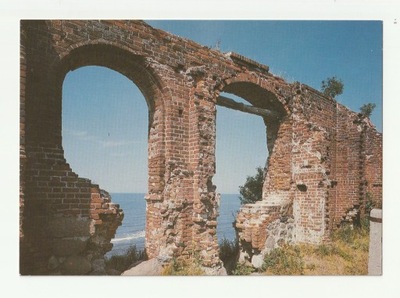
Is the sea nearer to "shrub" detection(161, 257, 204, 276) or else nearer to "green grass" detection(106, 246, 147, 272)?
"green grass" detection(106, 246, 147, 272)

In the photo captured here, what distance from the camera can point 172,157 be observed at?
5.47 meters

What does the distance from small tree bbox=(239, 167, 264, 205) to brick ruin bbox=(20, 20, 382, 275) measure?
3995 mm

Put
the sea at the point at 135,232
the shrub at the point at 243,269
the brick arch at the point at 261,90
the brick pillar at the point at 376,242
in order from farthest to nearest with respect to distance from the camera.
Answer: the sea at the point at 135,232 → the brick arch at the point at 261,90 → the shrub at the point at 243,269 → the brick pillar at the point at 376,242

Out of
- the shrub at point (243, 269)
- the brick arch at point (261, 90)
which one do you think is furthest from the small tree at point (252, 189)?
the shrub at point (243, 269)

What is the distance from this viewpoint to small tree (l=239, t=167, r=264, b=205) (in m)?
12.8

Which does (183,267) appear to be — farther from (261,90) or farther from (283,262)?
(261,90)

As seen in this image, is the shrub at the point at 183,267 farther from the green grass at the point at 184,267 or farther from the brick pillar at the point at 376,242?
the brick pillar at the point at 376,242

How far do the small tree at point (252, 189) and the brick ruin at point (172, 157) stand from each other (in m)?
3.99

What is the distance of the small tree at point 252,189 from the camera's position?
12836 mm

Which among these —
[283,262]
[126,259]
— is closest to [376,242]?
[283,262]

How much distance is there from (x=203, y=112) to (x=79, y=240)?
2.92 meters

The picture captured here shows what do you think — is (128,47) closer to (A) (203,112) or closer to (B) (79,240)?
(A) (203,112)

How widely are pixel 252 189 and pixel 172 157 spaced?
8224mm

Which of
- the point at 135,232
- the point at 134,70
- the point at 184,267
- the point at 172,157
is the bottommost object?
the point at 135,232
